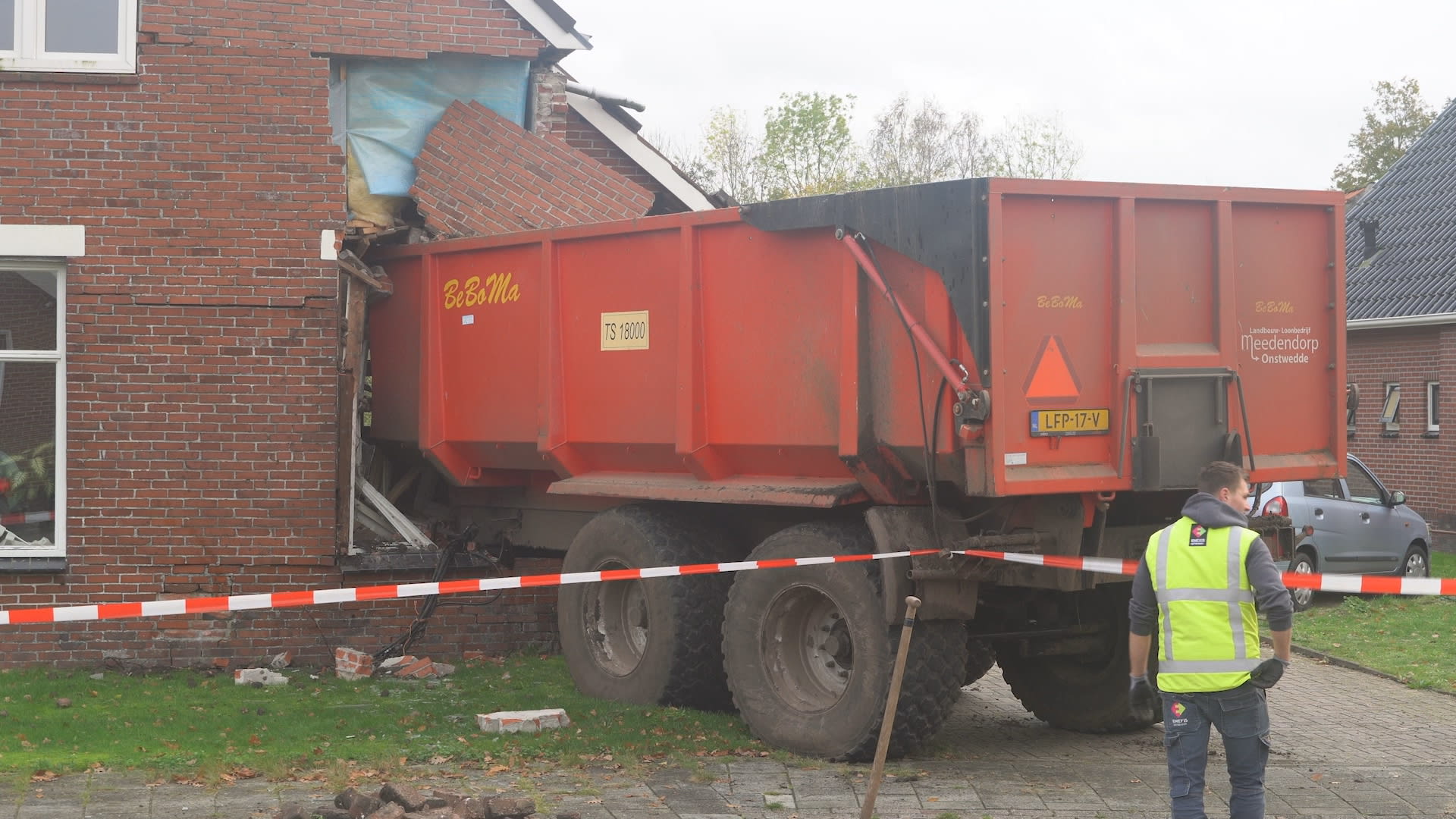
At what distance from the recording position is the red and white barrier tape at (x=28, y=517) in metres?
10.9

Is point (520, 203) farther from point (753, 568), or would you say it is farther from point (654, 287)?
point (753, 568)

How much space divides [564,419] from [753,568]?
7.05 ft

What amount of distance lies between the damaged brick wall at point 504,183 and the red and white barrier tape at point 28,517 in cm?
331

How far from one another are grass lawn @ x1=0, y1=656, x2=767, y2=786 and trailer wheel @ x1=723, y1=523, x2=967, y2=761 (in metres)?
0.31

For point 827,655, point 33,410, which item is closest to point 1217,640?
point 827,655

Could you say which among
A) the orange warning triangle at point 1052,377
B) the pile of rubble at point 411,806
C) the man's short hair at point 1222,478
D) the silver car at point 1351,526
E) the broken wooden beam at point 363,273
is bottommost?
the pile of rubble at point 411,806

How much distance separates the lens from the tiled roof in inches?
930

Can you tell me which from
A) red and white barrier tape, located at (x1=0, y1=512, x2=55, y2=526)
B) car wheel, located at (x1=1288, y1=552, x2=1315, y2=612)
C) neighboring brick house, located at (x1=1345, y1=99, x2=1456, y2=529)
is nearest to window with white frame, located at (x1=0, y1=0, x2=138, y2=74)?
red and white barrier tape, located at (x1=0, y1=512, x2=55, y2=526)

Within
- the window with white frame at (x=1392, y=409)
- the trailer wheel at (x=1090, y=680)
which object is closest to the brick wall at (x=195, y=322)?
the trailer wheel at (x=1090, y=680)

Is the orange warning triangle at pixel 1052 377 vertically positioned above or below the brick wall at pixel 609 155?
below

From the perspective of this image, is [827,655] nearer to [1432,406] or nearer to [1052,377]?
[1052,377]

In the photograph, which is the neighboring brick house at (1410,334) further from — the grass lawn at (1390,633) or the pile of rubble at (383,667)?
the pile of rubble at (383,667)

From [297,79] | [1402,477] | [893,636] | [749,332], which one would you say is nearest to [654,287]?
[749,332]

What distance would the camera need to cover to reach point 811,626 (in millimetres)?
8414
